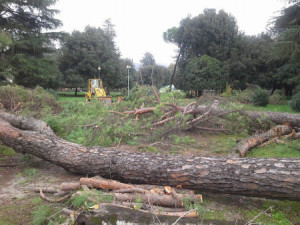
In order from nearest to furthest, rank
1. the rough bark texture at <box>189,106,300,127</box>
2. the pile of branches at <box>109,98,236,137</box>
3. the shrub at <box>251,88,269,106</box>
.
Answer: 1. the pile of branches at <box>109,98,236,137</box>
2. the rough bark texture at <box>189,106,300,127</box>
3. the shrub at <box>251,88,269,106</box>

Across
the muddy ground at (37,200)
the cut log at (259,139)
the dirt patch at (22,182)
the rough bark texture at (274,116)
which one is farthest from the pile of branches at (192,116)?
the muddy ground at (37,200)

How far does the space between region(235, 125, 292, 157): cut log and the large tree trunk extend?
7.40 feet

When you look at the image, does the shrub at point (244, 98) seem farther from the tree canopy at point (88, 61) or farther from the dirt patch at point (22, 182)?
the tree canopy at point (88, 61)

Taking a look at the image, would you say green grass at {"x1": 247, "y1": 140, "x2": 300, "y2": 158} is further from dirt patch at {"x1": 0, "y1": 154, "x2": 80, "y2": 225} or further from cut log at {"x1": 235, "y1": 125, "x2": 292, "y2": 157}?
dirt patch at {"x1": 0, "y1": 154, "x2": 80, "y2": 225}

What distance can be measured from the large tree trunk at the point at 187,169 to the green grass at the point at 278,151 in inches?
98.2

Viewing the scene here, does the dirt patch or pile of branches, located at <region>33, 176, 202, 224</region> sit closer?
pile of branches, located at <region>33, 176, 202, 224</region>

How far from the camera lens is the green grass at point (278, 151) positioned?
5.26 m

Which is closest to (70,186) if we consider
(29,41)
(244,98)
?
(244,98)

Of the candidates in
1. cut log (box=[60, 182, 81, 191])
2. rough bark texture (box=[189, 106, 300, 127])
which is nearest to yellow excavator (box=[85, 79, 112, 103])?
rough bark texture (box=[189, 106, 300, 127])

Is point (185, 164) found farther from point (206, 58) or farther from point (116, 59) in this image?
point (116, 59)

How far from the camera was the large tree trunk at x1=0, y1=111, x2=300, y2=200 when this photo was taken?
2736 millimetres

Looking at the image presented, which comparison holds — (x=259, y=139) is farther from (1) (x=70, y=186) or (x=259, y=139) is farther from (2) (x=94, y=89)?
(2) (x=94, y=89)

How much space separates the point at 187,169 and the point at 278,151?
3.36 m

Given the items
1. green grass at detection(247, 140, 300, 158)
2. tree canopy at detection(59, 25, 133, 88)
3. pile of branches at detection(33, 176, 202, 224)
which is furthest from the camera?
tree canopy at detection(59, 25, 133, 88)
